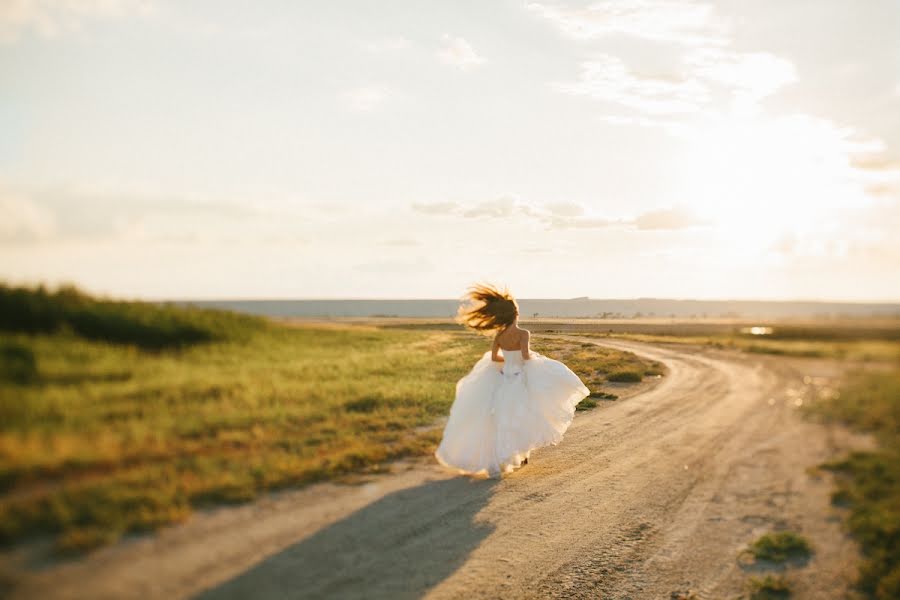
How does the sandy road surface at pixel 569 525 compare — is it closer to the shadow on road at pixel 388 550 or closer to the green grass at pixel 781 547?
the shadow on road at pixel 388 550

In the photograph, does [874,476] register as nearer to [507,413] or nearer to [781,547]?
[781,547]

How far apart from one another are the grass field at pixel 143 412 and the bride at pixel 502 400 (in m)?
3.53

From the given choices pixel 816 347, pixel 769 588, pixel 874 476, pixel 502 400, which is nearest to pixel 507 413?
pixel 502 400

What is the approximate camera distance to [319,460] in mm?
4840

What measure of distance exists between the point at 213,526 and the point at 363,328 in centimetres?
359

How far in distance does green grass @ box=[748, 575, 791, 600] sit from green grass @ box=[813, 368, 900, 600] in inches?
63.9

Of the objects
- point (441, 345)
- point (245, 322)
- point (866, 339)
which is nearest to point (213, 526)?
point (245, 322)

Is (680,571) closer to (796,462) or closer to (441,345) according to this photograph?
(441,345)

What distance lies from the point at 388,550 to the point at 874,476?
7.16 m

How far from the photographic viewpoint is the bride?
8328mm

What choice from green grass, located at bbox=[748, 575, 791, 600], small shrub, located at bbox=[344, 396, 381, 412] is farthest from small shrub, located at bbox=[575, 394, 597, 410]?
small shrub, located at bbox=[344, 396, 381, 412]

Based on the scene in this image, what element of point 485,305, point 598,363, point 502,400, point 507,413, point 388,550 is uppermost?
point 485,305

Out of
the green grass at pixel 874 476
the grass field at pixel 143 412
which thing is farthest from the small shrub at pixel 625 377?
the grass field at pixel 143 412

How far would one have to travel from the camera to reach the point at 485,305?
8242 millimetres
